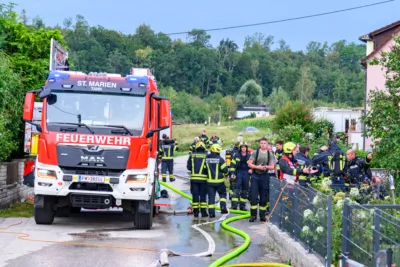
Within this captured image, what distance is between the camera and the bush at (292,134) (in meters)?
37.0

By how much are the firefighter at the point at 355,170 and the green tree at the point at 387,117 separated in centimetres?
55

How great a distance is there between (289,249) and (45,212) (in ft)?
18.8

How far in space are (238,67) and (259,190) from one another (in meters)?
147

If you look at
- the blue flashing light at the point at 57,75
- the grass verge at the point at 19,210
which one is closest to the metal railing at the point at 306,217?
the blue flashing light at the point at 57,75

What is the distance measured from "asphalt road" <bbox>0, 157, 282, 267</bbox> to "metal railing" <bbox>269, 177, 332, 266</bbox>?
2.11 feet

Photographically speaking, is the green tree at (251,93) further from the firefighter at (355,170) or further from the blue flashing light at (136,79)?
the blue flashing light at (136,79)

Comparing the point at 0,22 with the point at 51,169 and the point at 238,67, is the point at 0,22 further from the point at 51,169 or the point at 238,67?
the point at 238,67

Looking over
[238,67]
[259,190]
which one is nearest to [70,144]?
[259,190]

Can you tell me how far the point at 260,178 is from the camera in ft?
49.9

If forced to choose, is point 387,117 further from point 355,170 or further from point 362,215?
point 362,215

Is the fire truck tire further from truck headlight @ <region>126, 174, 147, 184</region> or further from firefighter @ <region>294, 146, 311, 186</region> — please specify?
firefighter @ <region>294, 146, 311, 186</region>

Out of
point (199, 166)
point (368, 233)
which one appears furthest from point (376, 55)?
point (368, 233)

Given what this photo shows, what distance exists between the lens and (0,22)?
20203 mm

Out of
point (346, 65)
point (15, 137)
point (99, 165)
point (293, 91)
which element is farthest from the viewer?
point (346, 65)
